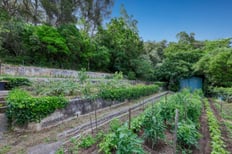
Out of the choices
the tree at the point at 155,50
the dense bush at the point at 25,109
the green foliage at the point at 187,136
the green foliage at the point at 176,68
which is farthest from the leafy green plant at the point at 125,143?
the tree at the point at 155,50

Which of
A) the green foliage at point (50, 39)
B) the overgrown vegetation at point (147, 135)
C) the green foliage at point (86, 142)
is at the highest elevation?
the green foliage at point (50, 39)

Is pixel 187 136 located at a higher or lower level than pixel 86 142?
higher

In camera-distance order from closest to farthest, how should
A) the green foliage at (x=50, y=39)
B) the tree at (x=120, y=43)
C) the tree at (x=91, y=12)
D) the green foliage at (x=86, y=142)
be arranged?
the green foliage at (x=86, y=142) < the green foliage at (x=50, y=39) < the tree at (x=91, y=12) < the tree at (x=120, y=43)

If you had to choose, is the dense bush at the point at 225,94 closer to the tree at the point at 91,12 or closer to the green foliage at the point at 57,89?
the green foliage at the point at 57,89

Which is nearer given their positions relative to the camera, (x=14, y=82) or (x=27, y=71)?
(x=14, y=82)

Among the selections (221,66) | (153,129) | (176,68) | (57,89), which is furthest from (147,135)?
(176,68)

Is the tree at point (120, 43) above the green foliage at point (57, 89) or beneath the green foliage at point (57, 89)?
above

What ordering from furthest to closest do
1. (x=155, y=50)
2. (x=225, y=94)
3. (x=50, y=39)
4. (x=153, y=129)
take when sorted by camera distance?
1. (x=155, y=50)
2. (x=225, y=94)
3. (x=50, y=39)
4. (x=153, y=129)

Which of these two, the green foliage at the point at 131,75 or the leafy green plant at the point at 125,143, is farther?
the green foliage at the point at 131,75

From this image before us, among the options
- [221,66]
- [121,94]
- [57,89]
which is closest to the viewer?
[57,89]

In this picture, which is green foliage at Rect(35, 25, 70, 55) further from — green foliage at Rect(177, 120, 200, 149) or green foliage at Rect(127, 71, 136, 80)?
green foliage at Rect(177, 120, 200, 149)

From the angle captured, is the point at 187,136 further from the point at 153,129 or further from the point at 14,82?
the point at 14,82

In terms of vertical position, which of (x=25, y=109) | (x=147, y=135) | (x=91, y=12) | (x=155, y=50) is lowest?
(x=147, y=135)

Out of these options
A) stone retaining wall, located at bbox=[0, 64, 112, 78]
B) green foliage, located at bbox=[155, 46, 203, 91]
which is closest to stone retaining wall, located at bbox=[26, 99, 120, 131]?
stone retaining wall, located at bbox=[0, 64, 112, 78]
